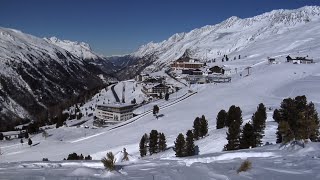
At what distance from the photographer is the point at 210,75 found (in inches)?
6929

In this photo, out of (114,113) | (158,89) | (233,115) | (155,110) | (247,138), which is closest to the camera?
(247,138)

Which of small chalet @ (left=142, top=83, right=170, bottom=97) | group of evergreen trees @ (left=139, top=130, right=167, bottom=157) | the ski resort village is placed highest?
small chalet @ (left=142, top=83, right=170, bottom=97)

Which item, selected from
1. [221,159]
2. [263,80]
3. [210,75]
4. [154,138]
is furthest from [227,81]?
[221,159]

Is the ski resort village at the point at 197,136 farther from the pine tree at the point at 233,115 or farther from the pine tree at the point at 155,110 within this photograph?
the pine tree at the point at 155,110

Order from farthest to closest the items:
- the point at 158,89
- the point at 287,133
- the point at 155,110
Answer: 1. the point at 158,89
2. the point at 155,110
3. the point at 287,133

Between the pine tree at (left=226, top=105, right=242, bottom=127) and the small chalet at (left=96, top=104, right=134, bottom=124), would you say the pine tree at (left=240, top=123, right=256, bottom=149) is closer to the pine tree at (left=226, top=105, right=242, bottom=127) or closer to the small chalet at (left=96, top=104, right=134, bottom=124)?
the pine tree at (left=226, top=105, right=242, bottom=127)

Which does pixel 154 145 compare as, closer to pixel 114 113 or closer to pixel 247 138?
pixel 247 138

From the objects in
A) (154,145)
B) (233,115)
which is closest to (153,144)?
(154,145)

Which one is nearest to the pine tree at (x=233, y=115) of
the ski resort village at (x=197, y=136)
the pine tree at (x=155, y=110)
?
the ski resort village at (x=197, y=136)

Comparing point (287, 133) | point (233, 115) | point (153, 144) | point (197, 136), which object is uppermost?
point (233, 115)

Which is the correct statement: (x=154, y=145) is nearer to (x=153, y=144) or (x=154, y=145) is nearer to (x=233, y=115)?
(x=153, y=144)

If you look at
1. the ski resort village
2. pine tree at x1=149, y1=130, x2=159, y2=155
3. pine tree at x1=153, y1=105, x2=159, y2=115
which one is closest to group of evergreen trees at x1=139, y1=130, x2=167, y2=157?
pine tree at x1=149, y1=130, x2=159, y2=155

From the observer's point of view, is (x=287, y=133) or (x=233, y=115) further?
(x=233, y=115)

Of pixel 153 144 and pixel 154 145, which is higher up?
pixel 153 144
